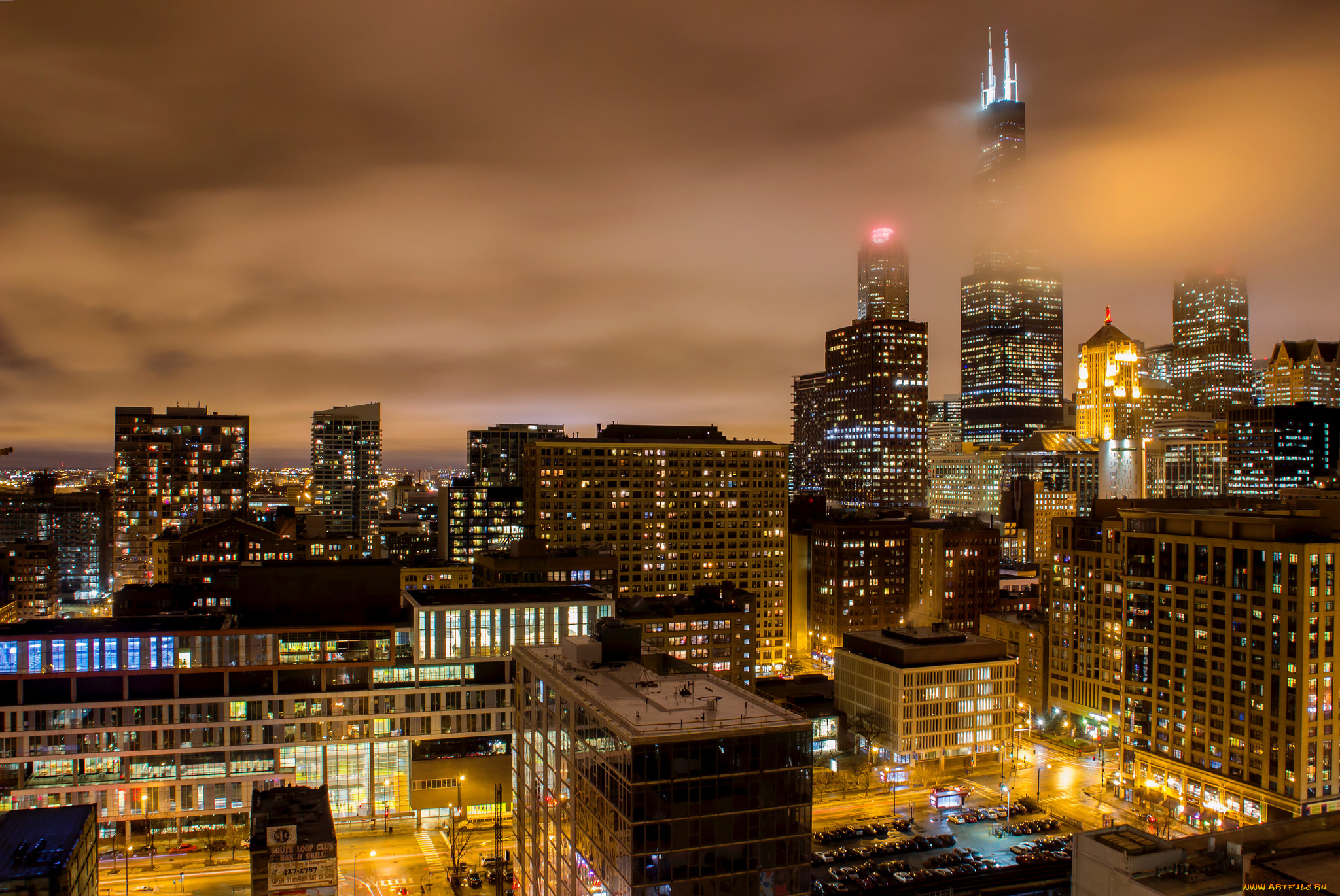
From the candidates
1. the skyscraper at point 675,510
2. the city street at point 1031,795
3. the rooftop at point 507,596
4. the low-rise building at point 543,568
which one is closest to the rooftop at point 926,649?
the city street at point 1031,795

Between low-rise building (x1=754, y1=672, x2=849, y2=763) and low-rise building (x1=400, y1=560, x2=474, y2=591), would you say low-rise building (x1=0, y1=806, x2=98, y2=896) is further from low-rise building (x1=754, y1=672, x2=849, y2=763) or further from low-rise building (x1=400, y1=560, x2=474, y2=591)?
low-rise building (x1=400, y1=560, x2=474, y2=591)

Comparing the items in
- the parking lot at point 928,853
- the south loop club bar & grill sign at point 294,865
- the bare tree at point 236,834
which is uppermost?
the south loop club bar & grill sign at point 294,865

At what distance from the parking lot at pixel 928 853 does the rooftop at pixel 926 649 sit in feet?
63.4

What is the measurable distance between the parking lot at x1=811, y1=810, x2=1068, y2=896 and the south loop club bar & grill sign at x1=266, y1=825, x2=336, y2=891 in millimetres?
34395

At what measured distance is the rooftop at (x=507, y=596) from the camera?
290 feet

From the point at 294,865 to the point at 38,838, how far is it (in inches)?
639

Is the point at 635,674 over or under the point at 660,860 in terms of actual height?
over

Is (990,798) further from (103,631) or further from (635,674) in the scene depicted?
(103,631)

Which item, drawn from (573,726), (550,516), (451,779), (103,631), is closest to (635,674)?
(573,726)

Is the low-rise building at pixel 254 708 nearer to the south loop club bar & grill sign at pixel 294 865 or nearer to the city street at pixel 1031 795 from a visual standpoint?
the south loop club bar & grill sign at pixel 294 865

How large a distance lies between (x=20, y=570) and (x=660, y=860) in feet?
677

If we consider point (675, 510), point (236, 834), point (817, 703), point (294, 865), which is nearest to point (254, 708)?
point (236, 834)

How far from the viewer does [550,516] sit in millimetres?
156250

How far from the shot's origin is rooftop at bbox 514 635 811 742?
1780 inches
